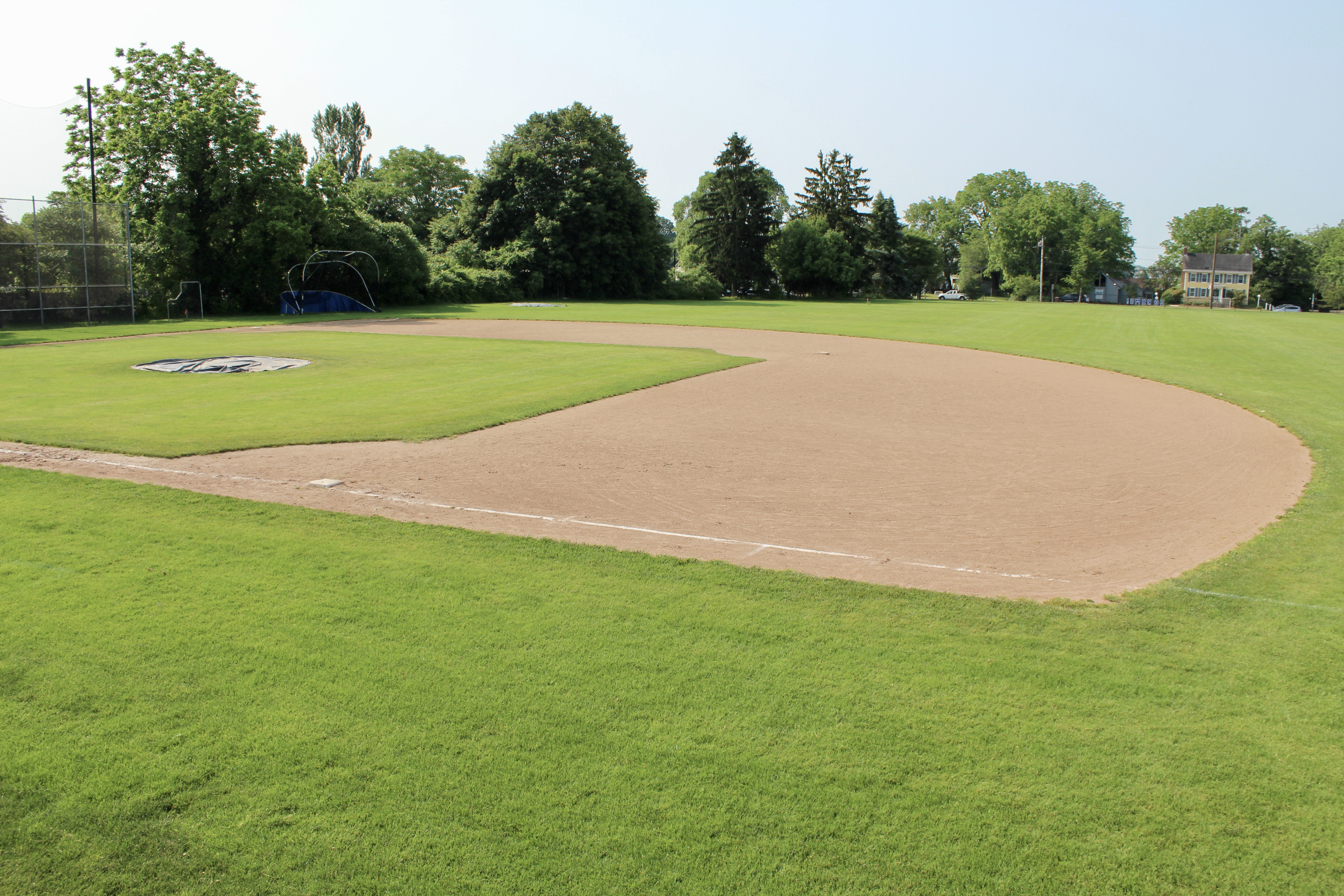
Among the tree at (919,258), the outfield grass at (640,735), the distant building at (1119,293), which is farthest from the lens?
the distant building at (1119,293)

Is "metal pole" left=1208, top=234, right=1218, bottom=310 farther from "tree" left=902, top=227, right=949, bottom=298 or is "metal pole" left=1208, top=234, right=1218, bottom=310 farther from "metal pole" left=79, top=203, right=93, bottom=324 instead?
"metal pole" left=79, top=203, right=93, bottom=324

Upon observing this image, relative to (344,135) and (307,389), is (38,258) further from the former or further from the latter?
(344,135)

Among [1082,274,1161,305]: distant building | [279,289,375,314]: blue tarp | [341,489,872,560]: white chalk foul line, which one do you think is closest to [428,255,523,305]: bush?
[279,289,375,314]: blue tarp

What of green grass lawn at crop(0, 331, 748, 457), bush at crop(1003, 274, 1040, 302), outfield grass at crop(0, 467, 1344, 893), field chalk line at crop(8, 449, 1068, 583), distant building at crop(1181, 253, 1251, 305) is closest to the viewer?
outfield grass at crop(0, 467, 1344, 893)

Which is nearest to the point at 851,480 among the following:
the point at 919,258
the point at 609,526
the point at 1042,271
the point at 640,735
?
the point at 609,526

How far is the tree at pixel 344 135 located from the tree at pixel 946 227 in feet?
279

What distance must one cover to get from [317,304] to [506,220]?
2095cm

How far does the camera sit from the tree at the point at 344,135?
90688 mm

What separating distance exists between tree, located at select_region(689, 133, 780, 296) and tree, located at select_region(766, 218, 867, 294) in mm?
1290

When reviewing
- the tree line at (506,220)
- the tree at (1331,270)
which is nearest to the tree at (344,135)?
the tree line at (506,220)

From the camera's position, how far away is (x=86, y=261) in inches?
1335

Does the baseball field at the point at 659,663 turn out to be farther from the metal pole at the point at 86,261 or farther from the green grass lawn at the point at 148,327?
the metal pole at the point at 86,261

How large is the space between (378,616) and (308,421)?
26.8 feet

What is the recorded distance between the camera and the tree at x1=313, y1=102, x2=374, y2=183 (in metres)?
90.7
